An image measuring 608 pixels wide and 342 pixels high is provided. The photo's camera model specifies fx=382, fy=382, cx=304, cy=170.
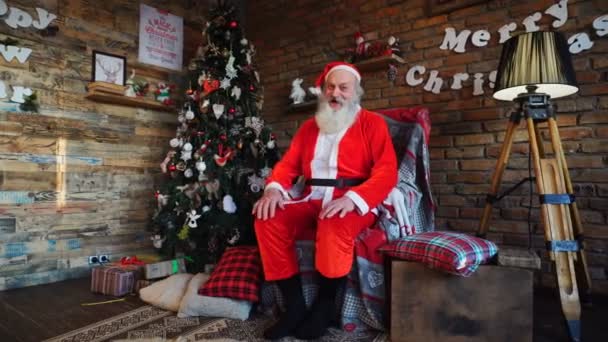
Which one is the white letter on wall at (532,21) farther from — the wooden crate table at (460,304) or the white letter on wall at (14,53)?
the white letter on wall at (14,53)

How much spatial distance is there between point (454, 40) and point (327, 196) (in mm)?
1670

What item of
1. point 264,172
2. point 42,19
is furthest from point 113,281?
point 42,19

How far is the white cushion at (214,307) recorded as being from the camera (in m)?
1.90

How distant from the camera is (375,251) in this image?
1.77 meters

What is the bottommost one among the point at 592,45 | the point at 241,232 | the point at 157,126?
the point at 241,232

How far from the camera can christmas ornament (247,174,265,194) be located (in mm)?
2781

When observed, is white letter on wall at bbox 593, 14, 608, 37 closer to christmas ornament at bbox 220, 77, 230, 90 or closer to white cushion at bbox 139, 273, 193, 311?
christmas ornament at bbox 220, 77, 230, 90

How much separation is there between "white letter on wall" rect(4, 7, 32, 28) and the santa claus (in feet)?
6.78

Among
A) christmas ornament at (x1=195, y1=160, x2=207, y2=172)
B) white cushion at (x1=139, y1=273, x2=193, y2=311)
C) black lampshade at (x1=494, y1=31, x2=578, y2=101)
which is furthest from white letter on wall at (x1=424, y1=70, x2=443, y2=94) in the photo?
white cushion at (x1=139, y1=273, x2=193, y2=311)

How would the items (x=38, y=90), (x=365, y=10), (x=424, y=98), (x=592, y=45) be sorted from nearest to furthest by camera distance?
(x=592, y=45) < (x=38, y=90) < (x=424, y=98) < (x=365, y=10)

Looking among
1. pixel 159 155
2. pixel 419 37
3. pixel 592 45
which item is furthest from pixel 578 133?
pixel 159 155

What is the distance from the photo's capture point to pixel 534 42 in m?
1.84

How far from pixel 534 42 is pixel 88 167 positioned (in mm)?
3034

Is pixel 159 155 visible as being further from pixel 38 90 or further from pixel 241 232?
pixel 241 232
